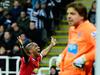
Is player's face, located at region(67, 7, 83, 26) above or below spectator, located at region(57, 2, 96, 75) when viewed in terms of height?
above

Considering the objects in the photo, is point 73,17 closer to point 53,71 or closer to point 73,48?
point 73,48

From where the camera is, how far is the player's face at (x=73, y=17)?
5.78m

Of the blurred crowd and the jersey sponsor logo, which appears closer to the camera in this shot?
the jersey sponsor logo

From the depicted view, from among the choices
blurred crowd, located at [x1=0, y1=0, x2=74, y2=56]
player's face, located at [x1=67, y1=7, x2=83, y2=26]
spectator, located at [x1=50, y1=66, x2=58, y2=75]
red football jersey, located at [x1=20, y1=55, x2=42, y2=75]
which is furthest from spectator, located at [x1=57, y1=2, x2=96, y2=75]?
blurred crowd, located at [x1=0, y1=0, x2=74, y2=56]

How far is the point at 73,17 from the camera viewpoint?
580 cm

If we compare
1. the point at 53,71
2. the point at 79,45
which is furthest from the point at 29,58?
the point at 79,45

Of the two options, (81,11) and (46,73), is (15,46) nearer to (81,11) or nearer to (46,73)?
(46,73)

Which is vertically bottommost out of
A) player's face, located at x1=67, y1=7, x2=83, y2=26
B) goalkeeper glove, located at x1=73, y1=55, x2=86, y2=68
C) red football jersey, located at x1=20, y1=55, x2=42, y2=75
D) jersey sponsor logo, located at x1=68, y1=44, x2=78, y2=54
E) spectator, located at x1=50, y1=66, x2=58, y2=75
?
spectator, located at x1=50, y1=66, x2=58, y2=75

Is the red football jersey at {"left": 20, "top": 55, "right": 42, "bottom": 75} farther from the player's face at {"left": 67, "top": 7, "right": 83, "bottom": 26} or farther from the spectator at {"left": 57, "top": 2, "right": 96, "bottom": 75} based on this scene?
Result: the player's face at {"left": 67, "top": 7, "right": 83, "bottom": 26}

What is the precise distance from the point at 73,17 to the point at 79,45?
0.33 meters

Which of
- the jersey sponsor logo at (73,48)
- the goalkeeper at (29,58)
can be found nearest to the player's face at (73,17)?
Result: the jersey sponsor logo at (73,48)

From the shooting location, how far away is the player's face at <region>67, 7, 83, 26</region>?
5781mm

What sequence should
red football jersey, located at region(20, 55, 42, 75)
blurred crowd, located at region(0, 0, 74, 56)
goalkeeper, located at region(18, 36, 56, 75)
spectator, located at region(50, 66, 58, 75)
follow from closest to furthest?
goalkeeper, located at region(18, 36, 56, 75) < red football jersey, located at region(20, 55, 42, 75) < spectator, located at region(50, 66, 58, 75) < blurred crowd, located at region(0, 0, 74, 56)

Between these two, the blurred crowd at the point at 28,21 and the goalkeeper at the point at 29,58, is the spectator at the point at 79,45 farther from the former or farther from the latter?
the blurred crowd at the point at 28,21
